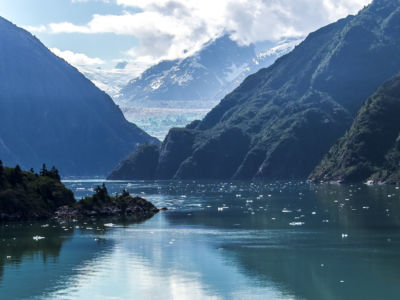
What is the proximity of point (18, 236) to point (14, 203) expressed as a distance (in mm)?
33853

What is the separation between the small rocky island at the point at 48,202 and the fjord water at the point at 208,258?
9765 mm

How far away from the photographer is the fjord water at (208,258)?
83625 mm

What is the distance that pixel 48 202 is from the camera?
177250 millimetres

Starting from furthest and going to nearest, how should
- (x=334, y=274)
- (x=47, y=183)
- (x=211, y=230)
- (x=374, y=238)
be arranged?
1. (x=47, y=183)
2. (x=211, y=230)
3. (x=374, y=238)
4. (x=334, y=274)

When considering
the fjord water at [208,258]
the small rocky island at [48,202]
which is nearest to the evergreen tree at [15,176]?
the small rocky island at [48,202]

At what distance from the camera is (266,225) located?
151250mm

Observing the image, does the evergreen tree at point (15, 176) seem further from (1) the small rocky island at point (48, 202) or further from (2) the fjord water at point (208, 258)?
(2) the fjord water at point (208, 258)

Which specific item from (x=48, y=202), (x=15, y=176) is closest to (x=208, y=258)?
(x=48, y=202)

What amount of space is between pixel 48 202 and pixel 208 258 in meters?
80.8

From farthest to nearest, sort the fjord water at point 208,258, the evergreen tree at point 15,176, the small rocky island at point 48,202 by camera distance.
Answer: the evergreen tree at point 15,176, the small rocky island at point 48,202, the fjord water at point 208,258

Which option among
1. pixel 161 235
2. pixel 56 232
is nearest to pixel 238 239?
pixel 161 235

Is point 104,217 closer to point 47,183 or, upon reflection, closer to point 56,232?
point 47,183

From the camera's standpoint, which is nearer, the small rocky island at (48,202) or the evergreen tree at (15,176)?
the small rocky island at (48,202)

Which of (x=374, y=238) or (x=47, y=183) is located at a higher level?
(x=47, y=183)
